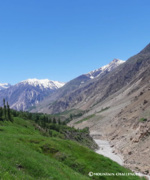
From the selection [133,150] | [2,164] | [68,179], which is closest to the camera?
[2,164]

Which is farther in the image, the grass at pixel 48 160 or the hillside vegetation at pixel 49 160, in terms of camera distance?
the hillside vegetation at pixel 49 160

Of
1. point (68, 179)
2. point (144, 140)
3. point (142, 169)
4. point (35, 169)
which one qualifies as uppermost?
point (35, 169)

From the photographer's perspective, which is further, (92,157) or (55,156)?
(92,157)

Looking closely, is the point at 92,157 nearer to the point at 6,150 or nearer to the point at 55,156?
the point at 55,156

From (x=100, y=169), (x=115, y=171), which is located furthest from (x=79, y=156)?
(x=115, y=171)

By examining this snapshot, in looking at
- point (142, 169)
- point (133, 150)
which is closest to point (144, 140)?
point (133, 150)

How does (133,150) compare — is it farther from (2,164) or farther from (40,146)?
(2,164)

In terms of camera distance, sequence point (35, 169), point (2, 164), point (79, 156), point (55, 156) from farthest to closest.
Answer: point (79, 156) < point (55, 156) < point (35, 169) < point (2, 164)

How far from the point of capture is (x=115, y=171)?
1246 inches

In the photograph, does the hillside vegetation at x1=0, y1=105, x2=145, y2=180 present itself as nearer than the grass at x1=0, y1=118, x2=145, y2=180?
No

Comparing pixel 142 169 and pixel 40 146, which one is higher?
pixel 40 146

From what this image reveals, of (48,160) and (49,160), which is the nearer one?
(48,160)

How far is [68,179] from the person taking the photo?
2175 cm

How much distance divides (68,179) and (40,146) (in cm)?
1123
